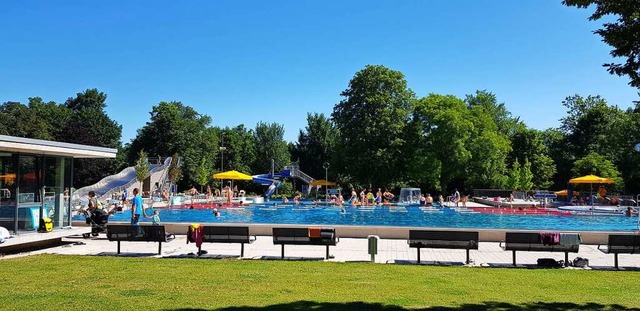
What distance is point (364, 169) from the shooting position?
45062 millimetres

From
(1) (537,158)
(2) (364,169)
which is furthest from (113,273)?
(1) (537,158)

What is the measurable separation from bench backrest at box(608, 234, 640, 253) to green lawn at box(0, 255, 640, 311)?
95 cm

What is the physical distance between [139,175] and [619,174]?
144ft

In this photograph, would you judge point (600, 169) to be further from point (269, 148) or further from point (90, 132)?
point (90, 132)

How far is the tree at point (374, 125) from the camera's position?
44.8m

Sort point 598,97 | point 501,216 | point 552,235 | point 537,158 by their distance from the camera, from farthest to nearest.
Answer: point 598,97 < point 537,158 < point 501,216 < point 552,235

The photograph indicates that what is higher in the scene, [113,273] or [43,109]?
[43,109]

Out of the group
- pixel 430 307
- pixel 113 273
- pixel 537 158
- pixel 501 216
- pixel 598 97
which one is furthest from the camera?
pixel 598 97

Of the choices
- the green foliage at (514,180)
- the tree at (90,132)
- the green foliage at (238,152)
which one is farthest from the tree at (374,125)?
the tree at (90,132)

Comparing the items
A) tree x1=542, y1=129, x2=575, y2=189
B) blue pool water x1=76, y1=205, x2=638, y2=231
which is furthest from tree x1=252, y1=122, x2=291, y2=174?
tree x1=542, y1=129, x2=575, y2=189

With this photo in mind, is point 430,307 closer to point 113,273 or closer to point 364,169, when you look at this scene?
point 113,273

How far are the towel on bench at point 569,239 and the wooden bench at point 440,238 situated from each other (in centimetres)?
215

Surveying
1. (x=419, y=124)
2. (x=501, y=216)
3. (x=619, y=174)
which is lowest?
(x=501, y=216)

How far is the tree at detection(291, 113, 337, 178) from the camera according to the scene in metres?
64.2
